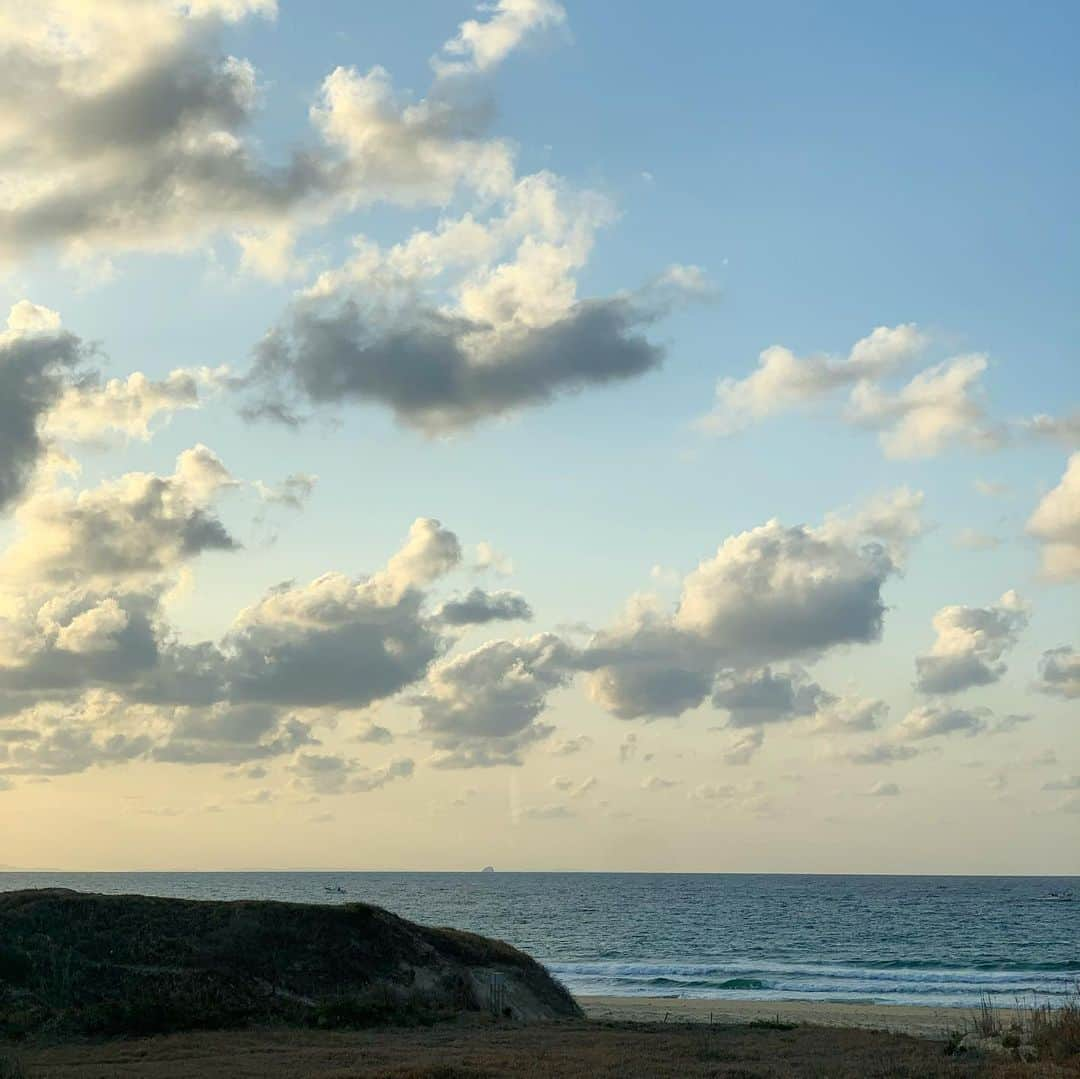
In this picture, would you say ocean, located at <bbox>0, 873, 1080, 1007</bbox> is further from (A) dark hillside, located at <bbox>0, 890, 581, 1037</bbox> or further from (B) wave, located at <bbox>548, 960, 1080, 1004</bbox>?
(A) dark hillside, located at <bbox>0, 890, 581, 1037</bbox>

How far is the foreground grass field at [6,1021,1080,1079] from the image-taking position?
29.5 metres

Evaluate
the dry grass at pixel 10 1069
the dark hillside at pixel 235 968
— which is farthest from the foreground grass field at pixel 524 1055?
the dark hillside at pixel 235 968

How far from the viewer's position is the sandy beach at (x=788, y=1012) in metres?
52.6

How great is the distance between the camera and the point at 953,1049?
114 feet

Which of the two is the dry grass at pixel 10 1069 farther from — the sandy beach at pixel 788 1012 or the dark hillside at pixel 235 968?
the sandy beach at pixel 788 1012

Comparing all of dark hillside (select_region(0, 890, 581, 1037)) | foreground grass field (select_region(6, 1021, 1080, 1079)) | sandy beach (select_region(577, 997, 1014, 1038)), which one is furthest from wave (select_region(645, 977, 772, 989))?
foreground grass field (select_region(6, 1021, 1080, 1079))

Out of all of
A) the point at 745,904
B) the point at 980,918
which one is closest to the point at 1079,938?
the point at 980,918

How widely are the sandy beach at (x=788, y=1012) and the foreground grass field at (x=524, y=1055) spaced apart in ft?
40.2

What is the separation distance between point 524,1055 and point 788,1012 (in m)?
31.1

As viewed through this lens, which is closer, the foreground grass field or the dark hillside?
the foreground grass field

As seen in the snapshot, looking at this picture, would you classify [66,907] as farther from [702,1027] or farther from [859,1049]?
[859,1049]

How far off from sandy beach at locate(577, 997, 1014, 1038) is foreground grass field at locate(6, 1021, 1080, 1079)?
12254 millimetres

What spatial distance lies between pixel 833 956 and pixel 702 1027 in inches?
2260

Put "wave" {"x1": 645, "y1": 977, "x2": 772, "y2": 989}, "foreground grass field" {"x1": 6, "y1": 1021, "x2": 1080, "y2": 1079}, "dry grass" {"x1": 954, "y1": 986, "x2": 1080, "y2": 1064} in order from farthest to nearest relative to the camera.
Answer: "wave" {"x1": 645, "y1": 977, "x2": 772, "y2": 989}
"dry grass" {"x1": 954, "y1": 986, "x2": 1080, "y2": 1064}
"foreground grass field" {"x1": 6, "y1": 1021, "x2": 1080, "y2": 1079}
